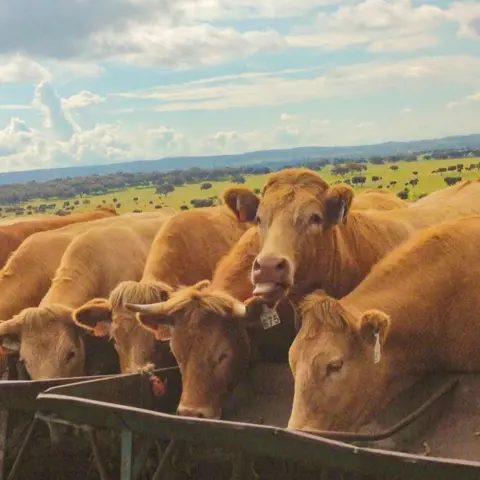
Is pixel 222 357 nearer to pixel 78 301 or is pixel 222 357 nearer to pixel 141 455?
pixel 141 455

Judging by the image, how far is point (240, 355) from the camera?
678cm

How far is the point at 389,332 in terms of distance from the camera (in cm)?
574

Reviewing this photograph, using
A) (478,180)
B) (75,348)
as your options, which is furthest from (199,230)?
(478,180)

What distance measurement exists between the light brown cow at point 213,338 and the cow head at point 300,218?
347 millimetres

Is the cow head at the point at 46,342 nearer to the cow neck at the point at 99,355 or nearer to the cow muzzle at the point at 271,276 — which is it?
the cow neck at the point at 99,355

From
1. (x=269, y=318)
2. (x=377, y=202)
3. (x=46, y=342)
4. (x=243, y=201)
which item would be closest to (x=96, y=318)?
(x=46, y=342)

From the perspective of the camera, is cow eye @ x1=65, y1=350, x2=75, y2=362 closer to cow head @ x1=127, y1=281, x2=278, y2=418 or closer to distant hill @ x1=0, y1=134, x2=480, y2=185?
cow head @ x1=127, y1=281, x2=278, y2=418

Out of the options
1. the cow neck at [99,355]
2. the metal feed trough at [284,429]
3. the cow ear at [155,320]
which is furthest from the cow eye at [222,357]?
the cow neck at [99,355]

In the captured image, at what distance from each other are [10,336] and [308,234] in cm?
353

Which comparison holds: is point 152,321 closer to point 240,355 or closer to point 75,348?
point 240,355

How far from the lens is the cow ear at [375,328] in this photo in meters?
5.29

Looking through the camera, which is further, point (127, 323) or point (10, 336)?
point (10, 336)

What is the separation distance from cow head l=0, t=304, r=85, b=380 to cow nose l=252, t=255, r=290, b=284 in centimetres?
278

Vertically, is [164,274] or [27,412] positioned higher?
[164,274]
